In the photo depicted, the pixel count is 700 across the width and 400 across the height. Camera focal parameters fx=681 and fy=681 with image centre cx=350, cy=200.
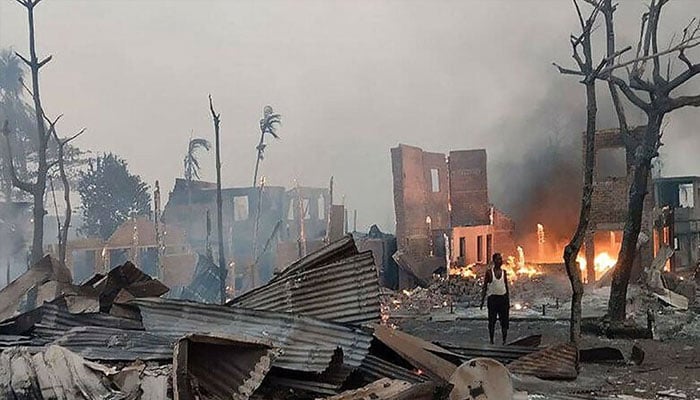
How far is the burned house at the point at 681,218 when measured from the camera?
88.3ft

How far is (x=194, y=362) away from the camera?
5.42 metres

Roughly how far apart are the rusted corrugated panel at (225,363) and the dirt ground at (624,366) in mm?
3064

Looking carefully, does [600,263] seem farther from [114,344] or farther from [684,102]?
[114,344]

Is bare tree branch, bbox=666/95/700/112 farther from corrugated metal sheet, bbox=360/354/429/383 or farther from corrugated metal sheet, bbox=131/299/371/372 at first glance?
corrugated metal sheet, bbox=131/299/371/372

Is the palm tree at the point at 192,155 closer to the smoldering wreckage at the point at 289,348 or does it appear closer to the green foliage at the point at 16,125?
the green foliage at the point at 16,125

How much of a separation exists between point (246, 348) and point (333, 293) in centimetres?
155

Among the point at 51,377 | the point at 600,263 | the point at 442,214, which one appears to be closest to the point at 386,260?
the point at 442,214

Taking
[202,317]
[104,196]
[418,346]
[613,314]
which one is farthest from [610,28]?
[104,196]

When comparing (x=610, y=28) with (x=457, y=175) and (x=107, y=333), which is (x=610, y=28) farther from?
(x=457, y=175)

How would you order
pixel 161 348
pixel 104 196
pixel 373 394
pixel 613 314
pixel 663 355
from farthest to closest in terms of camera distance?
1. pixel 104 196
2. pixel 613 314
3. pixel 663 355
4. pixel 161 348
5. pixel 373 394

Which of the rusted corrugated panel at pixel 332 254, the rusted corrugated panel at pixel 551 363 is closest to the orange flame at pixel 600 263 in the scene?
the rusted corrugated panel at pixel 551 363

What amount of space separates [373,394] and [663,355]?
23.3ft

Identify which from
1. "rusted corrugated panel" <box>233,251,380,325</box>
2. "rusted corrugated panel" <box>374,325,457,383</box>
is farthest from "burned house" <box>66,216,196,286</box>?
"rusted corrugated panel" <box>374,325,457,383</box>

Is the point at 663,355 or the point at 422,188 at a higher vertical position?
the point at 422,188
